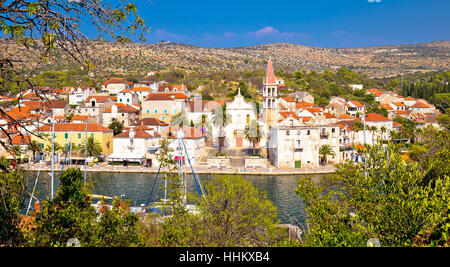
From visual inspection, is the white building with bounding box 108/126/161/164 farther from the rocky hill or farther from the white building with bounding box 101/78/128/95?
the rocky hill

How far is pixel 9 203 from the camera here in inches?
291

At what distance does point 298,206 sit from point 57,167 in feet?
87.0

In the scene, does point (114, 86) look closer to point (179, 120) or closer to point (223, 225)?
point (179, 120)

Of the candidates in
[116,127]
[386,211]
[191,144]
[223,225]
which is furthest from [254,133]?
[386,211]

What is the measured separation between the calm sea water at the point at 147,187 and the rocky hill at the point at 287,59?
52.6 m

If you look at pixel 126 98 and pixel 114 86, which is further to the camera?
pixel 114 86

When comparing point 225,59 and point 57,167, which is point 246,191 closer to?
point 57,167

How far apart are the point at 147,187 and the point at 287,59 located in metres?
142

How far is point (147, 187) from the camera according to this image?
30969 millimetres

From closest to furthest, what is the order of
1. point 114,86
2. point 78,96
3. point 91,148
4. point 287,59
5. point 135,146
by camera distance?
point 91,148, point 135,146, point 78,96, point 114,86, point 287,59

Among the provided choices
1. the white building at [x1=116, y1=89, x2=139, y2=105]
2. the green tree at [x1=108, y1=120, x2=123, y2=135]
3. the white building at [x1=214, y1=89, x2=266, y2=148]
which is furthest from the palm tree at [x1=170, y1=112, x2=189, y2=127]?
the white building at [x1=116, y1=89, x2=139, y2=105]

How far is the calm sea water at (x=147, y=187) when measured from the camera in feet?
83.6

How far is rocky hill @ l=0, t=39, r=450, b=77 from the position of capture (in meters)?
112

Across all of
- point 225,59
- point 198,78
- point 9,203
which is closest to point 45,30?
point 9,203
